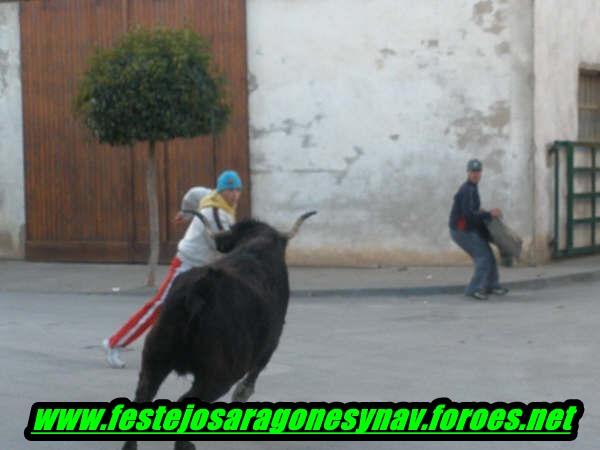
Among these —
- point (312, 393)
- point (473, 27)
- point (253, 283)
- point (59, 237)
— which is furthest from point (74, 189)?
point (253, 283)

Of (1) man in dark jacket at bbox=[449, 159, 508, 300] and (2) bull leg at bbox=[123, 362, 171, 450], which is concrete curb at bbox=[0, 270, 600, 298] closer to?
(1) man in dark jacket at bbox=[449, 159, 508, 300]

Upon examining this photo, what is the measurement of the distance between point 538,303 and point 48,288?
279 inches

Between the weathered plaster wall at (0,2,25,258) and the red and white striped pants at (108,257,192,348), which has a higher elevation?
the weathered plaster wall at (0,2,25,258)

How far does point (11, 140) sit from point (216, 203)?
503 inches

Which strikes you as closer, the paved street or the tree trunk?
the paved street

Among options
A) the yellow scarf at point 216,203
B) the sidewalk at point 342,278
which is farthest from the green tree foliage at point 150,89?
the yellow scarf at point 216,203

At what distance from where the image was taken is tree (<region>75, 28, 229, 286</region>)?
16.1 meters

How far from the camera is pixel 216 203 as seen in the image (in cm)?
920

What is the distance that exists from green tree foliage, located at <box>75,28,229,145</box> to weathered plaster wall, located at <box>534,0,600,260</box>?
5286 mm

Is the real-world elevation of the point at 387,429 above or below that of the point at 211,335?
below

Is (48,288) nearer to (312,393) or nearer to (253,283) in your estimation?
(312,393)

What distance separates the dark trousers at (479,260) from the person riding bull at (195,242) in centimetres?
606

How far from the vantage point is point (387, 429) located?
7.86m

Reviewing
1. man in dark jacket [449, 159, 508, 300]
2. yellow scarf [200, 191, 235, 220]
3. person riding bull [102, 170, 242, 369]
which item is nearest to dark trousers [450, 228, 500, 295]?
man in dark jacket [449, 159, 508, 300]
